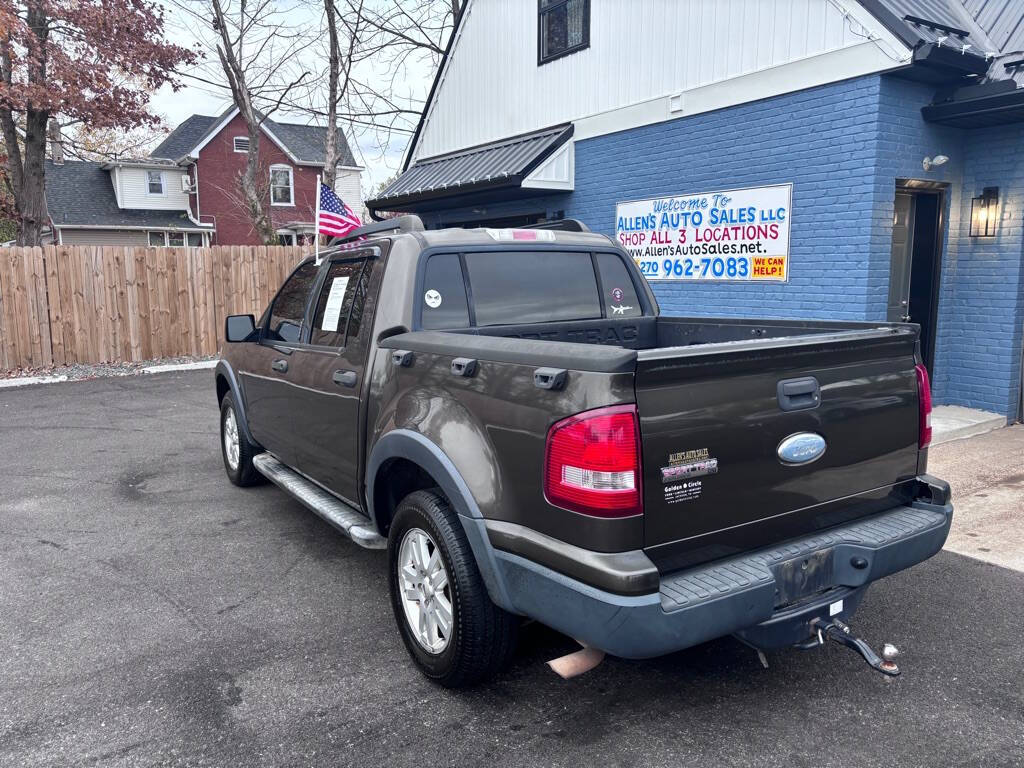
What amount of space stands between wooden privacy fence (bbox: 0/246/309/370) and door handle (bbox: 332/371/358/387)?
1112 centimetres

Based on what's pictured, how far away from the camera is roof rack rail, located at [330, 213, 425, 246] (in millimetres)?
4297

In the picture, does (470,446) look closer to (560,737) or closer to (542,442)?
(542,442)

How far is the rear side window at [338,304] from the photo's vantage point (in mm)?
4320

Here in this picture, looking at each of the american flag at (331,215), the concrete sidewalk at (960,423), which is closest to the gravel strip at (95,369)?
the american flag at (331,215)

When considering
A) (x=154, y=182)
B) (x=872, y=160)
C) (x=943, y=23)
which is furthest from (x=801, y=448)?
(x=154, y=182)

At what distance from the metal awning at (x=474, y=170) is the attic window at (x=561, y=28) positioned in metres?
1.14

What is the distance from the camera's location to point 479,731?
120 inches

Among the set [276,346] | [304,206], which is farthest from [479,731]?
[304,206]

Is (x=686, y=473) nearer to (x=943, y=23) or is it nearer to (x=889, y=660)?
(x=889, y=660)

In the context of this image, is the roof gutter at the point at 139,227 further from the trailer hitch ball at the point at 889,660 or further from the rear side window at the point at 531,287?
the trailer hitch ball at the point at 889,660

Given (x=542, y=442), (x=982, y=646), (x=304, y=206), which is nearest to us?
(x=542, y=442)

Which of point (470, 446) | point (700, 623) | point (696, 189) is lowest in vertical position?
point (700, 623)

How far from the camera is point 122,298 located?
1394cm

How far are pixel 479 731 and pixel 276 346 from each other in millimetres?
3001
